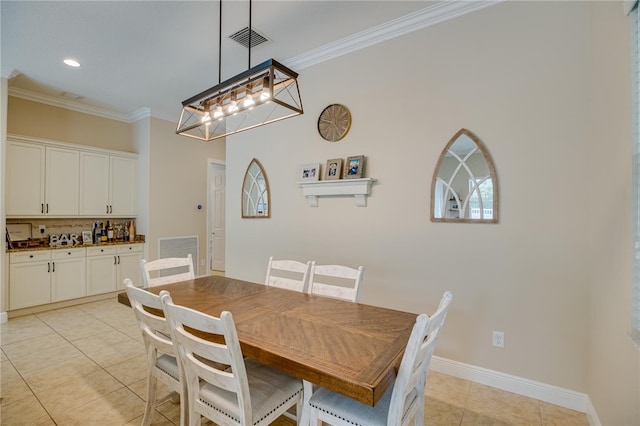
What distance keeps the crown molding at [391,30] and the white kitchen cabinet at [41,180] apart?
3546 millimetres

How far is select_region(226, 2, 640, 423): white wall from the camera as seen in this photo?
1997 mm

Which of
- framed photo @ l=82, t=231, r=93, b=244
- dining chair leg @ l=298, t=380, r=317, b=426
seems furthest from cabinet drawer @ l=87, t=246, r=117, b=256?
dining chair leg @ l=298, t=380, r=317, b=426

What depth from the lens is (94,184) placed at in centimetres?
456

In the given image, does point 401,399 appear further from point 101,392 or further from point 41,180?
point 41,180

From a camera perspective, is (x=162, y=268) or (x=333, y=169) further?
(x=333, y=169)

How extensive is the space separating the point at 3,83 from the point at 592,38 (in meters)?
5.65

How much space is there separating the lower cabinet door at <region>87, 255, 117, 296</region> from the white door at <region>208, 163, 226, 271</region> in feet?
5.53

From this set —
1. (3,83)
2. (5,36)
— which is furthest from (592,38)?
(3,83)

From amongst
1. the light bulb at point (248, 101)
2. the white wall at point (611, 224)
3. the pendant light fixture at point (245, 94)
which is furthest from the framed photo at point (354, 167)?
the white wall at point (611, 224)

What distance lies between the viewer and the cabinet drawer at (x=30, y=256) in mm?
3727

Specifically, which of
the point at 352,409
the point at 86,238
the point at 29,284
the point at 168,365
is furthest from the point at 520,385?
the point at 86,238

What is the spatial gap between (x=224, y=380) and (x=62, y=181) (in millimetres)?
4578

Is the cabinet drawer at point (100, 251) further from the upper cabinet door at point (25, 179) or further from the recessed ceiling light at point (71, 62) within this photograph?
the recessed ceiling light at point (71, 62)

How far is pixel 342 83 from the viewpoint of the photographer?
301 cm
